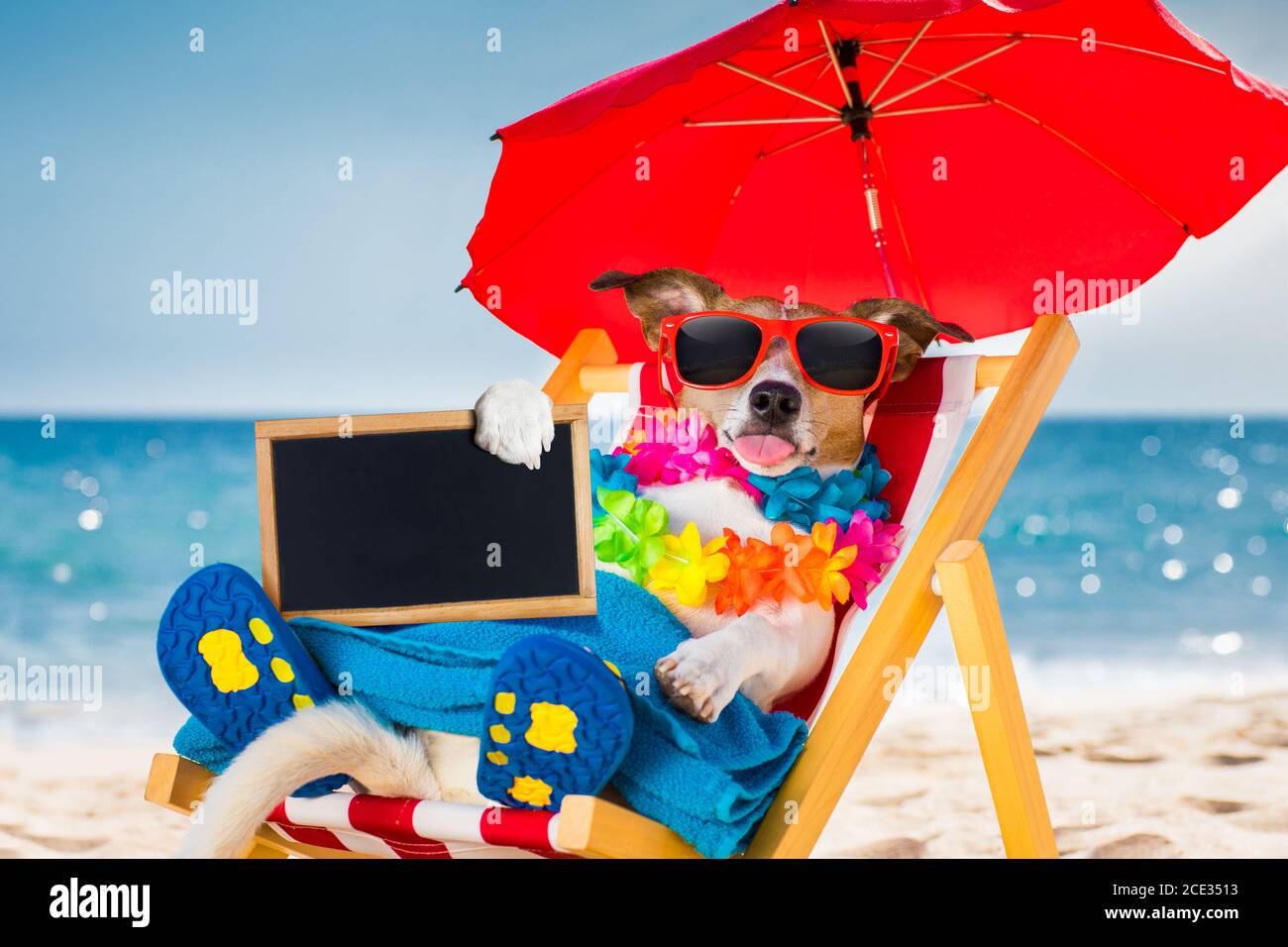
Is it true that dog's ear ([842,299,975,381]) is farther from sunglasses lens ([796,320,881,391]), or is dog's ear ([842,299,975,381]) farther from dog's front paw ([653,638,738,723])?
dog's front paw ([653,638,738,723])

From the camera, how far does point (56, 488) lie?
8.49 m

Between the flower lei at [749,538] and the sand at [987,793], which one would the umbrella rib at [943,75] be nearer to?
the flower lei at [749,538]

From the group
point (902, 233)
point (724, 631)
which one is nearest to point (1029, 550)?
point (902, 233)

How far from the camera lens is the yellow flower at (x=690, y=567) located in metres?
2.24

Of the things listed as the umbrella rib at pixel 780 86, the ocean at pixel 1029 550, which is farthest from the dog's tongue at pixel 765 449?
the ocean at pixel 1029 550

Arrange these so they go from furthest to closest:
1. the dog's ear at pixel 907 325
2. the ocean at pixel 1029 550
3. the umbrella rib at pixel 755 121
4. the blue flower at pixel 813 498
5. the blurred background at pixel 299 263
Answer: the blurred background at pixel 299 263 < the ocean at pixel 1029 550 < the umbrella rib at pixel 755 121 < the dog's ear at pixel 907 325 < the blue flower at pixel 813 498

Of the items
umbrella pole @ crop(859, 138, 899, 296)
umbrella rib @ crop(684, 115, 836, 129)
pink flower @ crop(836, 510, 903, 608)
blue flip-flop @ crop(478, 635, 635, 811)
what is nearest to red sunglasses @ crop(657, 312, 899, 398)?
pink flower @ crop(836, 510, 903, 608)

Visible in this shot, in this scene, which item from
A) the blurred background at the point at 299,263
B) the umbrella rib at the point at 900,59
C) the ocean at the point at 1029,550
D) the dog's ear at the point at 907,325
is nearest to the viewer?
the dog's ear at the point at 907,325

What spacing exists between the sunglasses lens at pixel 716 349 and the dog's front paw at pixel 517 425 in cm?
63

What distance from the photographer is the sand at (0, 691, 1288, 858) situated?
3.58 m

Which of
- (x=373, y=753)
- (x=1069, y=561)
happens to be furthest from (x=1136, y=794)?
(x=1069, y=561)

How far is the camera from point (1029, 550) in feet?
27.8

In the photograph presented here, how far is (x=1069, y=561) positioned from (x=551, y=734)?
23.0ft

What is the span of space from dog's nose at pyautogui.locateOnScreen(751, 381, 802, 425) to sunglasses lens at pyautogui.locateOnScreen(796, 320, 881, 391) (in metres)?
0.06
